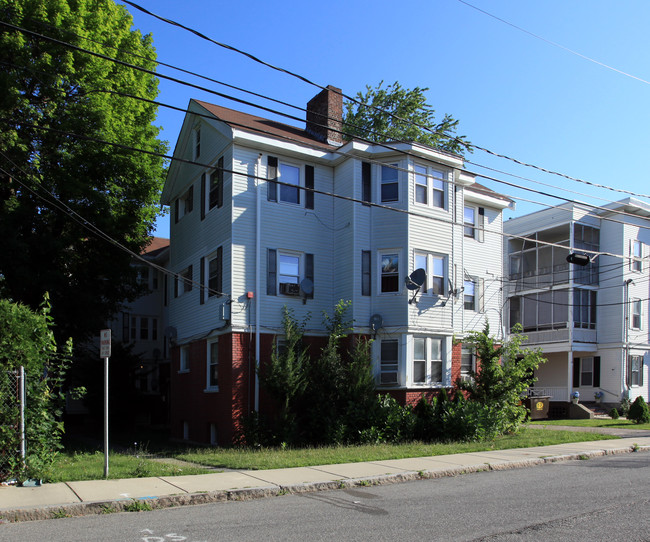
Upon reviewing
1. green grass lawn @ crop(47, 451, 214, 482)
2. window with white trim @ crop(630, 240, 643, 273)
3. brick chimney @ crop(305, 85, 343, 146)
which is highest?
brick chimney @ crop(305, 85, 343, 146)

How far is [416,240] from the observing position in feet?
64.9

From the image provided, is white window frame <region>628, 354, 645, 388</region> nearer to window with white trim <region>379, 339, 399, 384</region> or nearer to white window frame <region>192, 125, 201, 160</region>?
window with white trim <region>379, 339, 399, 384</region>

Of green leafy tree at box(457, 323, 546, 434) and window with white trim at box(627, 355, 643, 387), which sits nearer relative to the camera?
green leafy tree at box(457, 323, 546, 434)

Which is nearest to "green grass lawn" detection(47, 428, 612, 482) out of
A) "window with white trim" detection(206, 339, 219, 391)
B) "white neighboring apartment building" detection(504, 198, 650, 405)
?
"window with white trim" detection(206, 339, 219, 391)

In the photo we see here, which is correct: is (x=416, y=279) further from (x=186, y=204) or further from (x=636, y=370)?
(x=636, y=370)

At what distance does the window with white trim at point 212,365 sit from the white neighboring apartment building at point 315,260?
66 millimetres

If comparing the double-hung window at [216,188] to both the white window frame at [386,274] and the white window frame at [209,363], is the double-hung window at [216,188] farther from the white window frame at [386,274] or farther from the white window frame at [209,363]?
the white window frame at [386,274]

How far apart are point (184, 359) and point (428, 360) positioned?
9.22 meters

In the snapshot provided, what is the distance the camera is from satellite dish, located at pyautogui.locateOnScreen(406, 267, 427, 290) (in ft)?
61.4

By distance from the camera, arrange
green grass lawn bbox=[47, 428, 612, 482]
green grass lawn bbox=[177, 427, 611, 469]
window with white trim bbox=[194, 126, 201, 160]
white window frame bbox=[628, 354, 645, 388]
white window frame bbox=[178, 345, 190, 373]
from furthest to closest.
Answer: white window frame bbox=[628, 354, 645, 388], window with white trim bbox=[194, 126, 201, 160], white window frame bbox=[178, 345, 190, 373], green grass lawn bbox=[177, 427, 611, 469], green grass lawn bbox=[47, 428, 612, 482]

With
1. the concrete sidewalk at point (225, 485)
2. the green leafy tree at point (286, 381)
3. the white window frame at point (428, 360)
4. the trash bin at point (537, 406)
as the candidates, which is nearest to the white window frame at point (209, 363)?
the green leafy tree at point (286, 381)

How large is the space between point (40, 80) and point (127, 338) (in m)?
16.0

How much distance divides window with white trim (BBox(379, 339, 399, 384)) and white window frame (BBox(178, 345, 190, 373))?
24.5ft

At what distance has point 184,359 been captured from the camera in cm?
2280
